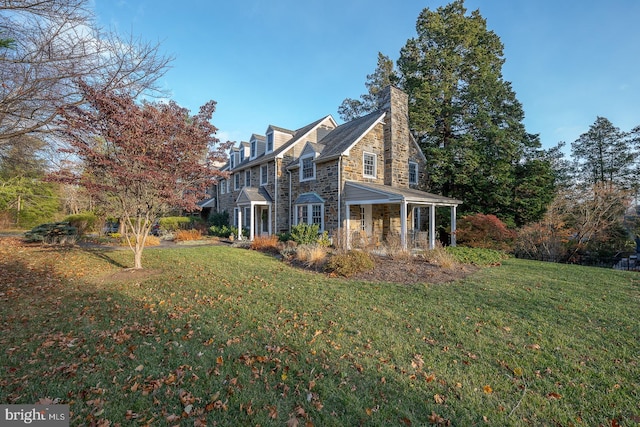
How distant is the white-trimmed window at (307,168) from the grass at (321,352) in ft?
32.4

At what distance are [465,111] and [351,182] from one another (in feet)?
35.8

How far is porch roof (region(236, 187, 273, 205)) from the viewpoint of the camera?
17.8 meters

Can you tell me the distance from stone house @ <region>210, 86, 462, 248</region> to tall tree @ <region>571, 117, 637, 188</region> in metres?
Result: 20.5

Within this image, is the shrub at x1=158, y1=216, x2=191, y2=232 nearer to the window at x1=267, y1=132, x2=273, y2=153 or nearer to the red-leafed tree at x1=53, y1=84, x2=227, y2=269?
the window at x1=267, y1=132, x2=273, y2=153

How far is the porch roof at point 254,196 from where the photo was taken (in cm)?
1784

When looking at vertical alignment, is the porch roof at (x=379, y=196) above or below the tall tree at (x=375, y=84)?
below

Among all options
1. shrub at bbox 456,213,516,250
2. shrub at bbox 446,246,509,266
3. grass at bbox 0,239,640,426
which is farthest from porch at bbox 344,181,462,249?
grass at bbox 0,239,640,426

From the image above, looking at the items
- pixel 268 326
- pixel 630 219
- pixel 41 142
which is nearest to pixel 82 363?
pixel 268 326

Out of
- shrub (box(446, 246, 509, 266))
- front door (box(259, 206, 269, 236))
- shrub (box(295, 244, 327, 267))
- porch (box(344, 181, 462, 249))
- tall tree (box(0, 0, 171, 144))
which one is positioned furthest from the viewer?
front door (box(259, 206, 269, 236))

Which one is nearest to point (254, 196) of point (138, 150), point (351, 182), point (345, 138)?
point (345, 138)

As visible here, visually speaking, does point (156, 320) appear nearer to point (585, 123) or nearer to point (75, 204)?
point (75, 204)

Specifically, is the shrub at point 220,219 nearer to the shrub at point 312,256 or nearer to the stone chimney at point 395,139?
the stone chimney at point 395,139

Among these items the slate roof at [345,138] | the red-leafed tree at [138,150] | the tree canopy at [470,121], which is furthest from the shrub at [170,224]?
the tree canopy at [470,121]

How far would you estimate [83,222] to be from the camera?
59.3 ft
